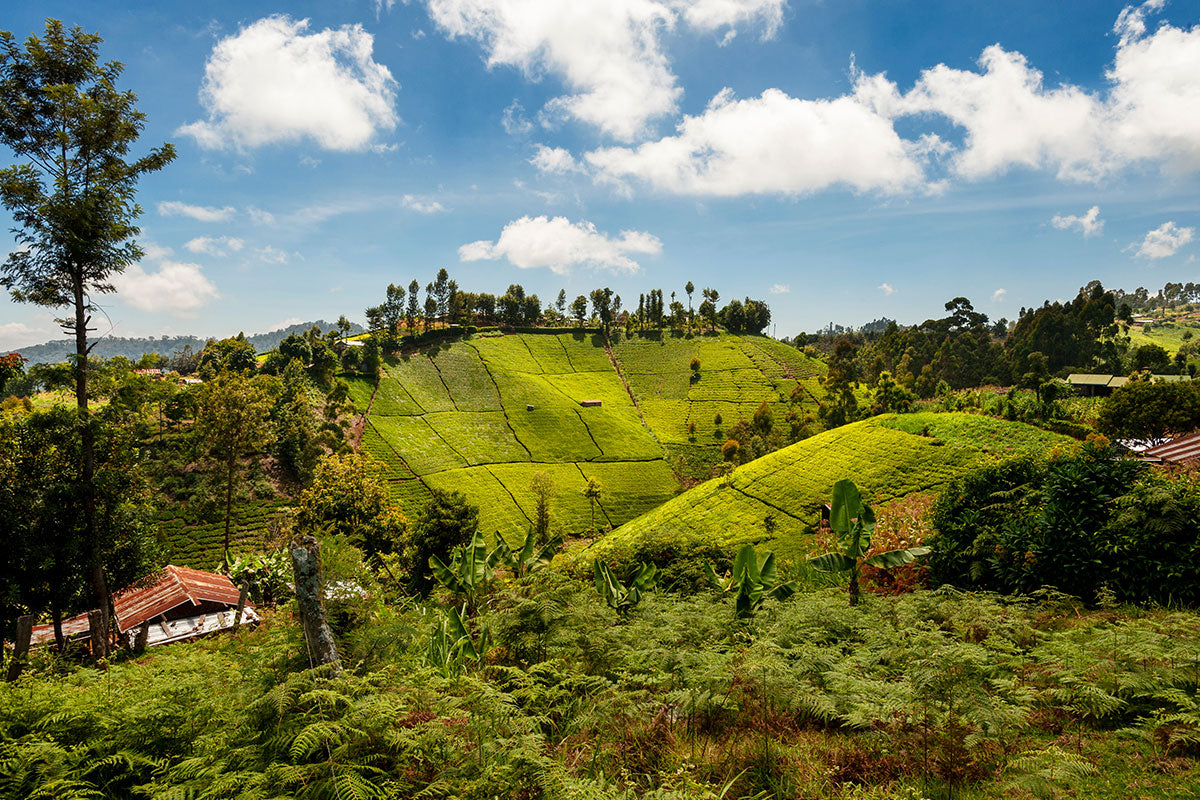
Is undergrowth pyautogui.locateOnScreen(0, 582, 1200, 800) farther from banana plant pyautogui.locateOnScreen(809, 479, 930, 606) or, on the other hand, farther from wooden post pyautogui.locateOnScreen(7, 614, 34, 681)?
banana plant pyautogui.locateOnScreen(809, 479, 930, 606)

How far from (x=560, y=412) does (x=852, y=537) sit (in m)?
65.2

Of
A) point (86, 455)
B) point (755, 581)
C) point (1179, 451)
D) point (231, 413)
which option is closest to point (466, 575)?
point (755, 581)

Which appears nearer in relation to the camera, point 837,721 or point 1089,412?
point 837,721

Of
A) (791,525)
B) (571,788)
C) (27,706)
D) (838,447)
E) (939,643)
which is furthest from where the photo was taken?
(838,447)

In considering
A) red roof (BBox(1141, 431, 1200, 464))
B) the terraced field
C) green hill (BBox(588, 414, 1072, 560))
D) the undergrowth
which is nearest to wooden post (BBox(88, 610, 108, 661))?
the undergrowth

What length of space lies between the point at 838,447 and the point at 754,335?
269 feet

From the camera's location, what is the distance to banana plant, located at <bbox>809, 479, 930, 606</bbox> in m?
11.4

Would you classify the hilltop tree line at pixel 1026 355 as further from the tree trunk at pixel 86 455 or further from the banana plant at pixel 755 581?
the tree trunk at pixel 86 455

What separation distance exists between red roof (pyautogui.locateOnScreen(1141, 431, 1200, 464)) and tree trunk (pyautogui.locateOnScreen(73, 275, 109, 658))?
119 feet

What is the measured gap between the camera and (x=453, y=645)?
7.65 metres

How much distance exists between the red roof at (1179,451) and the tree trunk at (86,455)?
36.4 m

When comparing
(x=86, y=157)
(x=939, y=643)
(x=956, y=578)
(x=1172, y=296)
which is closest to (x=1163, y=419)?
(x=956, y=578)

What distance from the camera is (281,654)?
→ 4.82 metres

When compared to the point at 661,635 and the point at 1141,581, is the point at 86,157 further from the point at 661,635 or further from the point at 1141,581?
the point at 1141,581
